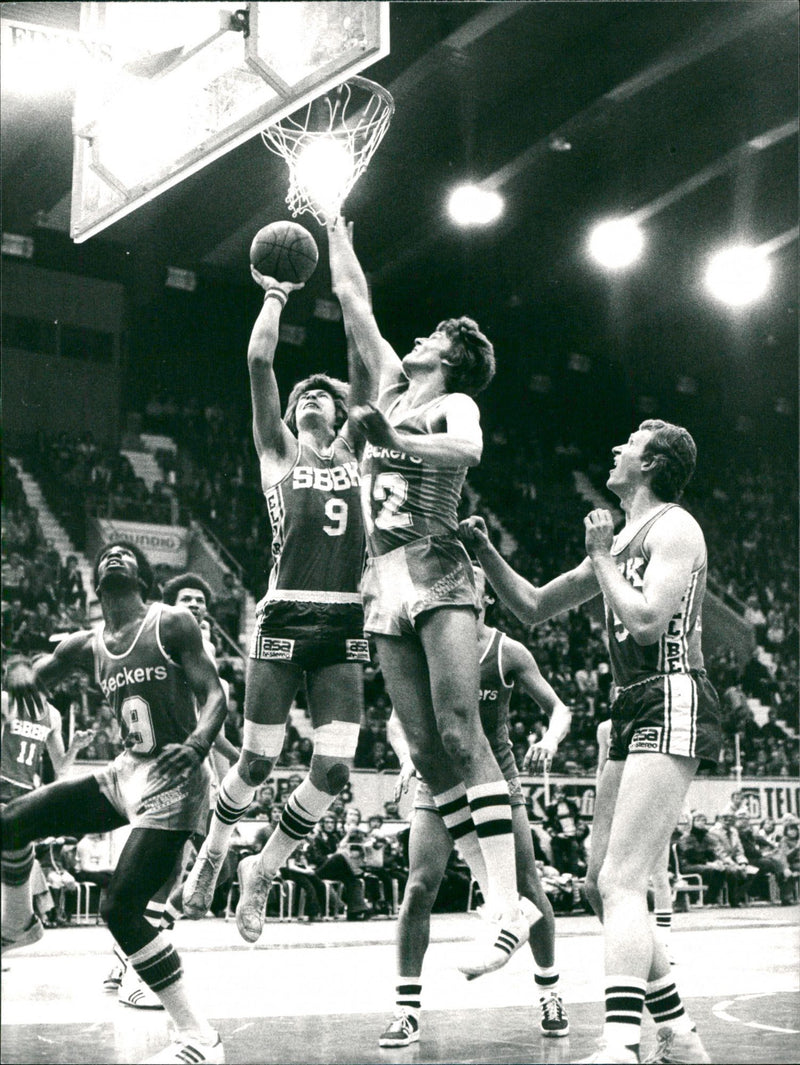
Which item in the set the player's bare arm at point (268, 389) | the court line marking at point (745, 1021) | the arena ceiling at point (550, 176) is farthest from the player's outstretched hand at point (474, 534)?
the arena ceiling at point (550, 176)

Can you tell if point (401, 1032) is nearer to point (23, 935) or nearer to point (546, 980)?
point (546, 980)

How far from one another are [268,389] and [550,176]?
17.1 m

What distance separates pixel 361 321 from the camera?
19.4ft

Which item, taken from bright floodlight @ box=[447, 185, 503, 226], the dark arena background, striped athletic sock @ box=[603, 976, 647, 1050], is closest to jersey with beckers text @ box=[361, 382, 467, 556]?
striped athletic sock @ box=[603, 976, 647, 1050]

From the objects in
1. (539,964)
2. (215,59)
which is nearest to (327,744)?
(539,964)

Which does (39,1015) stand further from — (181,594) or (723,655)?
(723,655)

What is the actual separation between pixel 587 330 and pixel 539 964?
21810 millimetres

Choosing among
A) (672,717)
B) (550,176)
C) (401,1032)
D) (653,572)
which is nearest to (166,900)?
(401,1032)

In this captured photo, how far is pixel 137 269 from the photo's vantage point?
82.9 feet

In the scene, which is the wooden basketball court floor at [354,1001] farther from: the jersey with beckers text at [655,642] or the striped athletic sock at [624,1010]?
the jersey with beckers text at [655,642]

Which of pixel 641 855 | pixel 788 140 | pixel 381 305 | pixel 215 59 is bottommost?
pixel 641 855

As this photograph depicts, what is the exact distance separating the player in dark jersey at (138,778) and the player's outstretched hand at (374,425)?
1.38 m

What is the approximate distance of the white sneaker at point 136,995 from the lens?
710 centimetres

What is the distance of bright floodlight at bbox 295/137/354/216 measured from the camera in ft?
21.8
